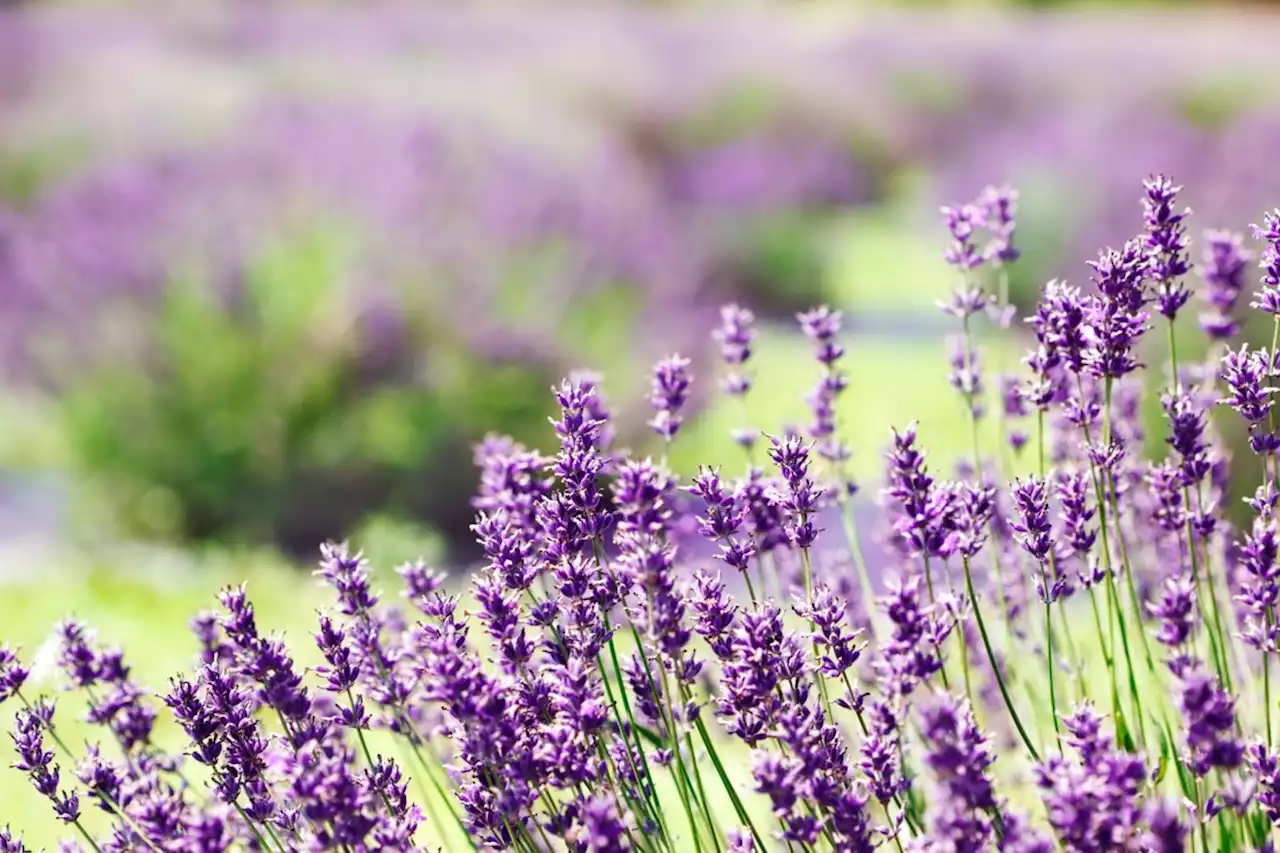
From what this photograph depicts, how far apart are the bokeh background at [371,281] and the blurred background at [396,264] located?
0.07 feet

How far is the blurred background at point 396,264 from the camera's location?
20.0 feet

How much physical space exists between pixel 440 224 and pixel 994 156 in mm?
6765

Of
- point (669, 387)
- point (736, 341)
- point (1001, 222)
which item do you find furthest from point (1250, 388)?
point (736, 341)

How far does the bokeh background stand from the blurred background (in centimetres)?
2

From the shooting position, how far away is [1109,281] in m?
1.47

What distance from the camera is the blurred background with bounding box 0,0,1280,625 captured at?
20.0 feet

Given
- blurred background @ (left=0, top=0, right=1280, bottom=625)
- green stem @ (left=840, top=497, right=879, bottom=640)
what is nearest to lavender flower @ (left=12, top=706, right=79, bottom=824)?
green stem @ (left=840, top=497, right=879, bottom=640)

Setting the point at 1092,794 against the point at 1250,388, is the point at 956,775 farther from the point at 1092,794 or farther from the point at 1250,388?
the point at 1250,388

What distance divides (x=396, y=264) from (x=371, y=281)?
214 millimetres

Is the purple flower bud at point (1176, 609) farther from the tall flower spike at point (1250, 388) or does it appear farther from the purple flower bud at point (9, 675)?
the purple flower bud at point (9, 675)

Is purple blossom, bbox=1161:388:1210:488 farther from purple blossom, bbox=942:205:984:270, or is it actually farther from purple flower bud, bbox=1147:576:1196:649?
purple blossom, bbox=942:205:984:270

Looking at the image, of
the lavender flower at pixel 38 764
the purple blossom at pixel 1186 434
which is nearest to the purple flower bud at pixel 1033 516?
the purple blossom at pixel 1186 434

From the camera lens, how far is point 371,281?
6230 millimetres

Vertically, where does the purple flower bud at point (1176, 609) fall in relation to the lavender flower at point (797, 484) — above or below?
below
